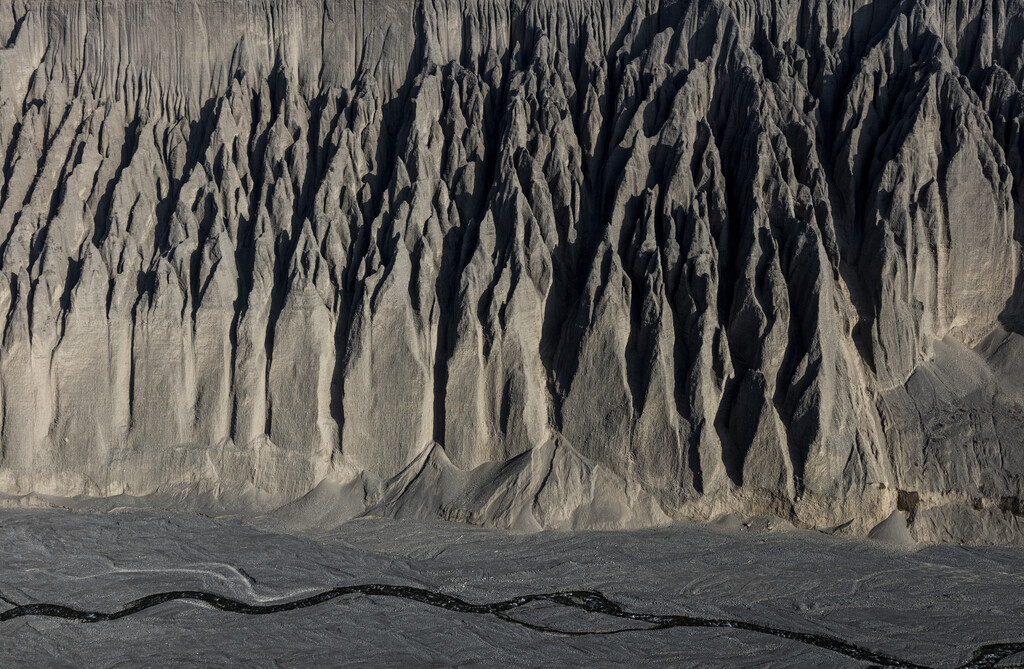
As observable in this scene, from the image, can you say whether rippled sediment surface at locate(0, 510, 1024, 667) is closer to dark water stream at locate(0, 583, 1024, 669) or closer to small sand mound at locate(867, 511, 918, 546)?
dark water stream at locate(0, 583, 1024, 669)

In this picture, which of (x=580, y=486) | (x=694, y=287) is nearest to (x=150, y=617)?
(x=580, y=486)

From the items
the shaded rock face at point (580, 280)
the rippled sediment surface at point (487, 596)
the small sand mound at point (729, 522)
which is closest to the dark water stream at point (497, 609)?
the rippled sediment surface at point (487, 596)

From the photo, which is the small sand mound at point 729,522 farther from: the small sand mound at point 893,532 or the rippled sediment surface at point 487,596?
the small sand mound at point 893,532

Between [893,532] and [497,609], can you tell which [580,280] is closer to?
[497,609]

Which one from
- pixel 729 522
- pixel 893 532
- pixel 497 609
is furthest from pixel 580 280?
pixel 893 532

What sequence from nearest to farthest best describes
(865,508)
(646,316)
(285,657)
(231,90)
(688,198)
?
1. (285,657)
2. (865,508)
3. (646,316)
4. (688,198)
5. (231,90)

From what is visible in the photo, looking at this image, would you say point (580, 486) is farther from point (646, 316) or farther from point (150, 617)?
point (150, 617)

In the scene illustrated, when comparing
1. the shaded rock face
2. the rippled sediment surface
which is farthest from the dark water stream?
the shaded rock face
